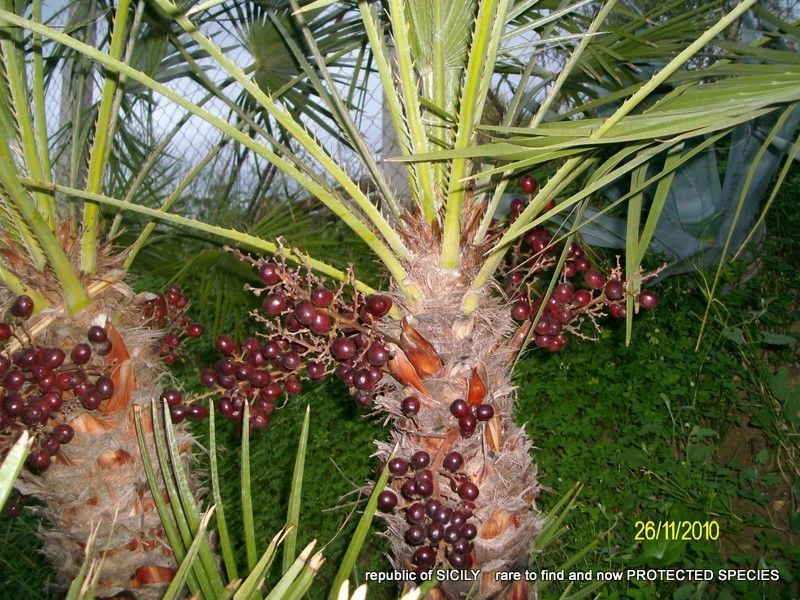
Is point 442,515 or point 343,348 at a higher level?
point 343,348

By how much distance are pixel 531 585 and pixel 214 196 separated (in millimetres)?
2443

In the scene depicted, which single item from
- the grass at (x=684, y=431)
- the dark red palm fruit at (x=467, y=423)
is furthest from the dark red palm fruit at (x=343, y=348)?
the grass at (x=684, y=431)

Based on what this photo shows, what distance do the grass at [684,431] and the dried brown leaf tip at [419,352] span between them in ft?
3.71

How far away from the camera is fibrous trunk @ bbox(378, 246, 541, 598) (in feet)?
3.85

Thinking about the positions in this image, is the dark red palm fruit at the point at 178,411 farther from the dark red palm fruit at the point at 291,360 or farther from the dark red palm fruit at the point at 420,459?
the dark red palm fruit at the point at 420,459

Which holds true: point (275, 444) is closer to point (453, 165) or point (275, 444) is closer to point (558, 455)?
point (558, 455)

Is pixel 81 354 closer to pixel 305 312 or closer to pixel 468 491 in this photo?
pixel 305 312

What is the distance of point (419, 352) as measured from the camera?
45.9 inches

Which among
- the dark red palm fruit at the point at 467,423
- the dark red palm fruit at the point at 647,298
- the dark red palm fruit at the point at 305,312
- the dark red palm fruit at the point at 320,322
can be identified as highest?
the dark red palm fruit at the point at 305,312

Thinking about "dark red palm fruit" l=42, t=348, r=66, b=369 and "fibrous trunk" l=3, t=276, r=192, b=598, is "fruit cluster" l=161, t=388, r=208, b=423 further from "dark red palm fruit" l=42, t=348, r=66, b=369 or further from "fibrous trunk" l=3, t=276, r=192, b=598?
"dark red palm fruit" l=42, t=348, r=66, b=369

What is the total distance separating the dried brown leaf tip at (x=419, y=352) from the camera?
1.16m

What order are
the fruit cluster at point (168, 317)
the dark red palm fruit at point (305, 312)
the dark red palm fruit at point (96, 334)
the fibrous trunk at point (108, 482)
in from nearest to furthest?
1. the dark red palm fruit at point (305, 312)
2. the dark red palm fruit at point (96, 334)
3. the fibrous trunk at point (108, 482)
4. the fruit cluster at point (168, 317)

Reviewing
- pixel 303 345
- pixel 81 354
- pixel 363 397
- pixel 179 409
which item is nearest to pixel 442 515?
pixel 363 397

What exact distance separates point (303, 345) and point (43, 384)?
0.47 meters
